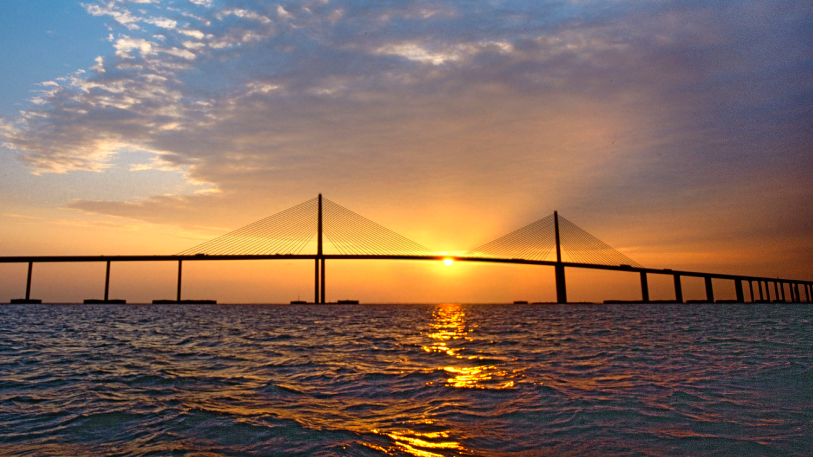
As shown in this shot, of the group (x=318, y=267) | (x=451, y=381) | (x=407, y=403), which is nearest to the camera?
(x=407, y=403)

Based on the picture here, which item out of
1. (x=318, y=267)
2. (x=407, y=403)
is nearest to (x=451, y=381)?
(x=407, y=403)

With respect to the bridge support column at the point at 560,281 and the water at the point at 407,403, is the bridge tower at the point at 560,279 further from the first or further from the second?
the water at the point at 407,403

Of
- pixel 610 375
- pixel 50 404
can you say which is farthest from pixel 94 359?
pixel 610 375

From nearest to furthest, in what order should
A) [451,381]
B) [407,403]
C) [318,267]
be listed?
[407,403] → [451,381] → [318,267]

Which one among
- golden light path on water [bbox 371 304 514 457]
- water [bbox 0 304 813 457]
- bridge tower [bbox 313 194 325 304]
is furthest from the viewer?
bridge tower [bbox 313 194 325 304]

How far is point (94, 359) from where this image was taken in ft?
40.3

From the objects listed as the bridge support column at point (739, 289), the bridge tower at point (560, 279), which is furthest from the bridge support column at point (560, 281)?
the bridge support column at point (739, 289)

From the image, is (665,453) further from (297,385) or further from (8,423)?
(8,423)

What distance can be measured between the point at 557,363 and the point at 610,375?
186 centimetres

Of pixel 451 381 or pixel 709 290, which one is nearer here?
pixel 451 381

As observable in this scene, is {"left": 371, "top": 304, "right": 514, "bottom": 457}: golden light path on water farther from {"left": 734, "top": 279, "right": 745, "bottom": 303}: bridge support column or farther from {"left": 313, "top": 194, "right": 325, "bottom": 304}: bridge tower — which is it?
{"left": 734, "top": 279, "right": 745, "bottom": 303}: bridge support column

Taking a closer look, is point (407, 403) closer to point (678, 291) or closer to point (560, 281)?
point (560, 281)

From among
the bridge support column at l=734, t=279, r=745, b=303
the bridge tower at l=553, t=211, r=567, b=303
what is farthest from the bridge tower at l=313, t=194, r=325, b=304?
the bridge support column at l=734, t=279, r=745, b=303

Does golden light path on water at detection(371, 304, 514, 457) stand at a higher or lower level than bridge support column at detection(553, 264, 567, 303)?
lower
